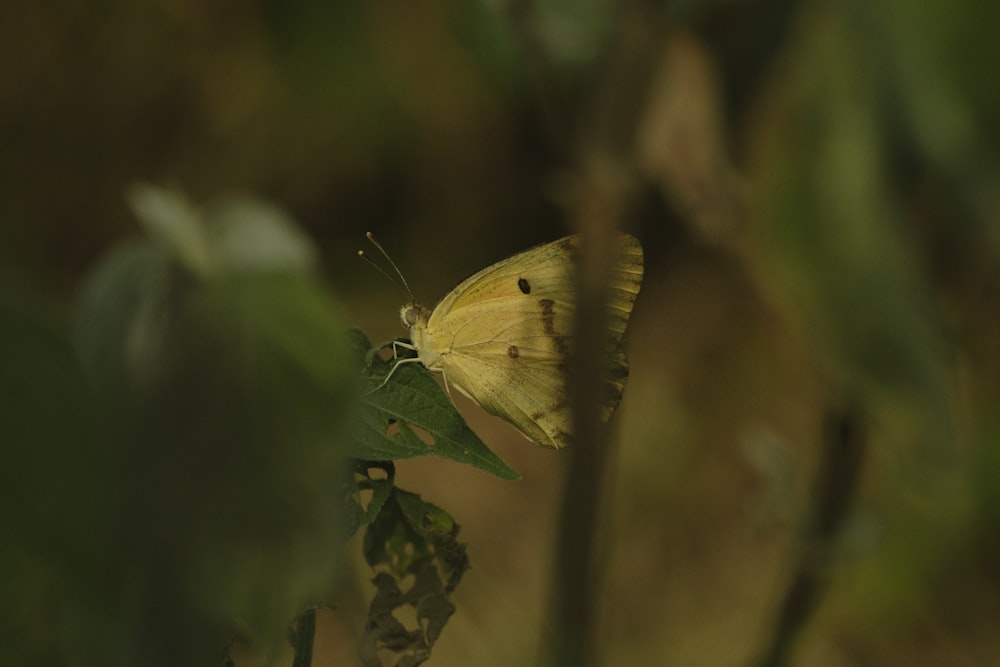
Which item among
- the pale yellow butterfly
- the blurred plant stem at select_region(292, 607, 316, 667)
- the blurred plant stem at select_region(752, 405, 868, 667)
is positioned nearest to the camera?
the blurred plant stem at select_region(292, 607, 316, 667)

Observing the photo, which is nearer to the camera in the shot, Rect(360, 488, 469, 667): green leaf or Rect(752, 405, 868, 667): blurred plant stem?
Rect(360, 488, 469, 667): green leaf

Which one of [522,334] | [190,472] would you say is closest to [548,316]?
[522,334]

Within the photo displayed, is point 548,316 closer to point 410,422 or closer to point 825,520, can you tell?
point 825,520

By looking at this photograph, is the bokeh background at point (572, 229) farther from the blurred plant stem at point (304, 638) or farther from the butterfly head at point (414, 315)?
the butterfly head at point (414, 315)

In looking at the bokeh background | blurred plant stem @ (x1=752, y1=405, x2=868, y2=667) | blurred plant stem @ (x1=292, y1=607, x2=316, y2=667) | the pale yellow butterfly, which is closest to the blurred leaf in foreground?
the bokeh background

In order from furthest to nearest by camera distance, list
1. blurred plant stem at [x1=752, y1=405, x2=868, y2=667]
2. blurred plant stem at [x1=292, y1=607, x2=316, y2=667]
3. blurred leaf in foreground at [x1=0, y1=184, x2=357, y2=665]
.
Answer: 1. blurred plant stem at [x1=752, y1=405, x2=868, y2=667]
2. blurred plant stem at [x1=292, y1=607, x2=316, y2=667]
3. blurred leaf in foreground at [x1=0, y1=184, x2=357, y2=665]

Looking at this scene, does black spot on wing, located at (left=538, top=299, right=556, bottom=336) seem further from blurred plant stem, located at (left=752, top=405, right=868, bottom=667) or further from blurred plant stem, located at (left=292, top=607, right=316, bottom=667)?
blurred plant stem, located at (left=292, top=607, right=316, bottom=667)

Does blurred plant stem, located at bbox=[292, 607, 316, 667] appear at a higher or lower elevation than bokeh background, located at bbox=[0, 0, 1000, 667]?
lower

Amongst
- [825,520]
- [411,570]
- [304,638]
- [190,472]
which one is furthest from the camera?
[825,520]
